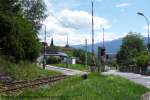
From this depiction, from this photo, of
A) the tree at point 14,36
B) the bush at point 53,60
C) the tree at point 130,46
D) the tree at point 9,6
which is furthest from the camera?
the tree at point 130,46

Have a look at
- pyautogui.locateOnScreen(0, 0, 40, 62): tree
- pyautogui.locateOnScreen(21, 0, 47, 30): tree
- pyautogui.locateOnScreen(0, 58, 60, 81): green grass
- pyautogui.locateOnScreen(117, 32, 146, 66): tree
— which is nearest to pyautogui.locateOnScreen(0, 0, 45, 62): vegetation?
pyautogui.locateOnScreen(0, 0, 40, 62): tree

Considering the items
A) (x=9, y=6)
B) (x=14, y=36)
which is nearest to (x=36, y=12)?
(x=9, y=6)

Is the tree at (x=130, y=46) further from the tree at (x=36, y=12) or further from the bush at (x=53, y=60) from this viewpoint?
the tree at (x=36, y=12)

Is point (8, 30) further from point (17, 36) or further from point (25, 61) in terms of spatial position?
point (25, 61)

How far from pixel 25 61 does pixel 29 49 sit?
186 cm

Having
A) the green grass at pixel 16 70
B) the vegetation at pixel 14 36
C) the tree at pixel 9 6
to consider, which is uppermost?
the tree at pixel 9 6

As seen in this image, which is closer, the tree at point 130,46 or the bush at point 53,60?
the bush at point 53,60

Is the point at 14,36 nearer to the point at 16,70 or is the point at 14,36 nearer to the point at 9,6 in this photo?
the point at 16,70

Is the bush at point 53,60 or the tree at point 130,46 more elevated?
the tree at point 130,46

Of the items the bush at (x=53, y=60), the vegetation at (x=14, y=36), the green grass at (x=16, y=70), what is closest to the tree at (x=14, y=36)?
the vegetation at (x=14, y=36)

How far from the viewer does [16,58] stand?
62.1 metres

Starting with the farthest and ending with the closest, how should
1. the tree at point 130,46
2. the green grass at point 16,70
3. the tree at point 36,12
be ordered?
1. the tree at point 130,46
2. the tree at point 36,12
3. the green grass at point 16,70

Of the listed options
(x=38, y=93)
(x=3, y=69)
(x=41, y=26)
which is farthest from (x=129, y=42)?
(x=38, y=93)

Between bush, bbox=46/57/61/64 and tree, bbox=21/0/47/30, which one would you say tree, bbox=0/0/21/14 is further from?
bush, bbox=46/57/61/64
